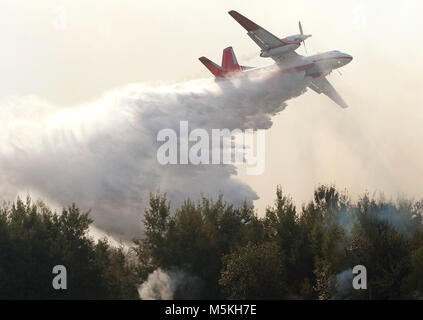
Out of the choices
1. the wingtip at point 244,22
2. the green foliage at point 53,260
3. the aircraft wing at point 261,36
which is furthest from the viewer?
the aircraft wing at point 261,36

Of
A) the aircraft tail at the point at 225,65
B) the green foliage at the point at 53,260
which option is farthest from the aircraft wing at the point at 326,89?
the green foliage at the point at 53,260

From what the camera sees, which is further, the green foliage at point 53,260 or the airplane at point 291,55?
the airplane at point 291,55

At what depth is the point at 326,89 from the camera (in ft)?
172

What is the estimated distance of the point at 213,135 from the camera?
48156 mm

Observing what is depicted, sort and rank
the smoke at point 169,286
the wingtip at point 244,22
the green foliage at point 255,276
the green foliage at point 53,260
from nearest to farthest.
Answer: the green foliage at point 255,276 < the smoke at point 169,286 < the green foliage at point 53,260 < the wingtip at point 244,22

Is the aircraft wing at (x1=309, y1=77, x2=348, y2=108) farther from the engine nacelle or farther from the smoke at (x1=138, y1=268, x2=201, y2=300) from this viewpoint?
the smoke at (x1=138, y1=268, x2=201, y2=300)

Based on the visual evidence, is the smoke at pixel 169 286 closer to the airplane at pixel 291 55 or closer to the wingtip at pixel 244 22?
the airplane at pixel 291 55

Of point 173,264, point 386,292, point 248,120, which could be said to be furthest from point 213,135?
point 386,292

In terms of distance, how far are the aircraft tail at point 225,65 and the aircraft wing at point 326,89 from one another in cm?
490

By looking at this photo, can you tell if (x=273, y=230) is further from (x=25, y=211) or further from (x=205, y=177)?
(x=25, y=211)

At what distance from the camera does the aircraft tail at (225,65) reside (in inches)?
1898

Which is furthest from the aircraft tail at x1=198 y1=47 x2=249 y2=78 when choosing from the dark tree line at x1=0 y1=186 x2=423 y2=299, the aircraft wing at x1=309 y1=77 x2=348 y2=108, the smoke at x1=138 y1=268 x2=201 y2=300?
the smoke at x1=138 y1=268 x2=201 y2=300

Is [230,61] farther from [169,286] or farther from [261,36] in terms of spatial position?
[169,286]

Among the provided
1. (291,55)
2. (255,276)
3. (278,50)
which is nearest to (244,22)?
(278,50)
